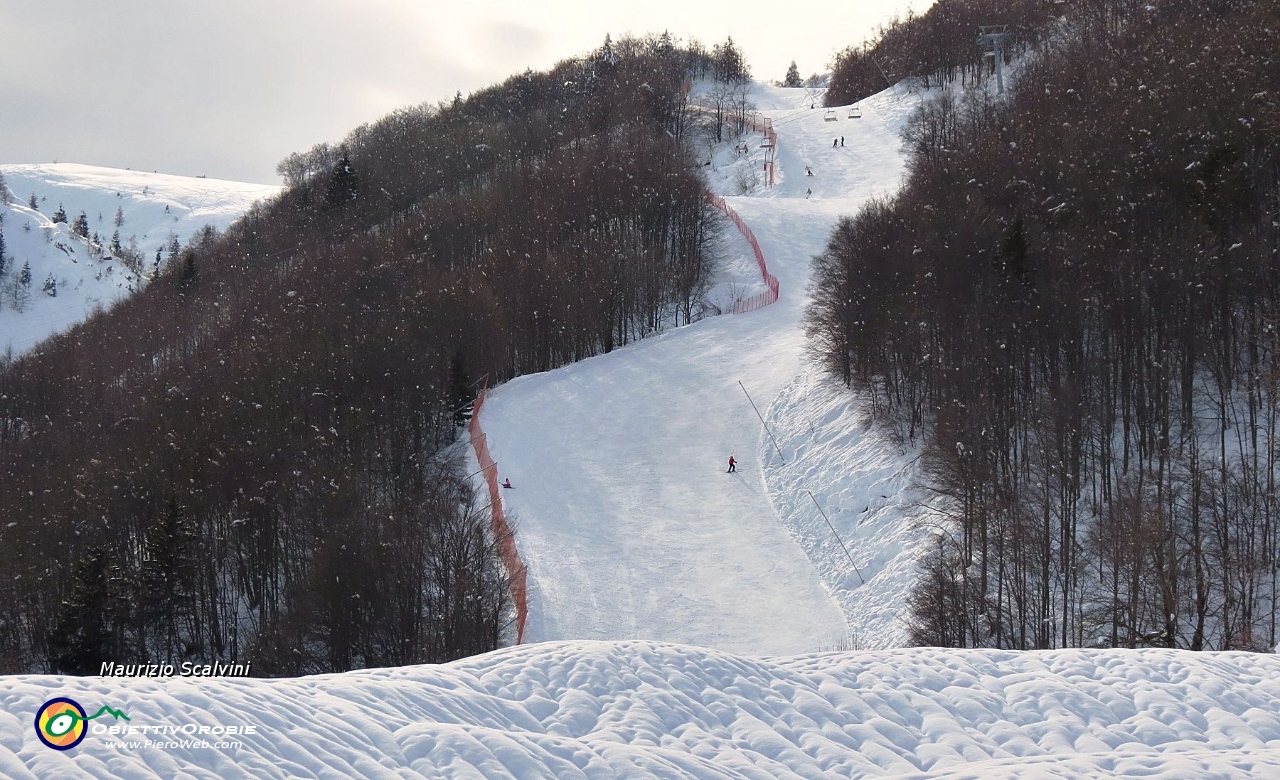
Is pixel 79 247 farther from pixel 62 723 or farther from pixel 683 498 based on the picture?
pixel 62 723

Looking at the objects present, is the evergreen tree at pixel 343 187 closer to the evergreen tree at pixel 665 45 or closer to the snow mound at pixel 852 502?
the evergreen tree at pixel 665 45

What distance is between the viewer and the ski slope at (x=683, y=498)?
85.6 feet

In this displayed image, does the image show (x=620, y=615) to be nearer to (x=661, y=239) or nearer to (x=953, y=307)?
(x=953, y=307)

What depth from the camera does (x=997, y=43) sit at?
6450 centimetres

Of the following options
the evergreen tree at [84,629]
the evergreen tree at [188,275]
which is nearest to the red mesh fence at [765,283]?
the evergreen tree at [84,629]

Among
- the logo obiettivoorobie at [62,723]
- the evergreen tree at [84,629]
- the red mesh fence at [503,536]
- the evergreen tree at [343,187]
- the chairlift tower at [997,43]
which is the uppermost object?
the chairlift tower at [997,43]

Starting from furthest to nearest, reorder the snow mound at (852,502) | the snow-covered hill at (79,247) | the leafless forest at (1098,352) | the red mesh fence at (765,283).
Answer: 1. the snow-covered hill at (79,247)
2. the red mesh fence at (765,283)
3. the snow mound at (852,502)
4. the leafless forest at (1098,352)

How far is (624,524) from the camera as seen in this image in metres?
30.9

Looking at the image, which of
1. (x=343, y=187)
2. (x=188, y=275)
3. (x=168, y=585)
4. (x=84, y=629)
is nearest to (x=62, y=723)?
(x=84, y=629)

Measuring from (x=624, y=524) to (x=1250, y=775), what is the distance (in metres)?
21.4

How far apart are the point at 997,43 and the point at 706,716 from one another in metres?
62.2

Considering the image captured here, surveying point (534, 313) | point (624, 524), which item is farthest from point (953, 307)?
point (534, 313)

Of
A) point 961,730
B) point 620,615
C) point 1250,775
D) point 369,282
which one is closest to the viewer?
point 1250,775

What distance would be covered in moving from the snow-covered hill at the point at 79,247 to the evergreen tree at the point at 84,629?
106 meters
